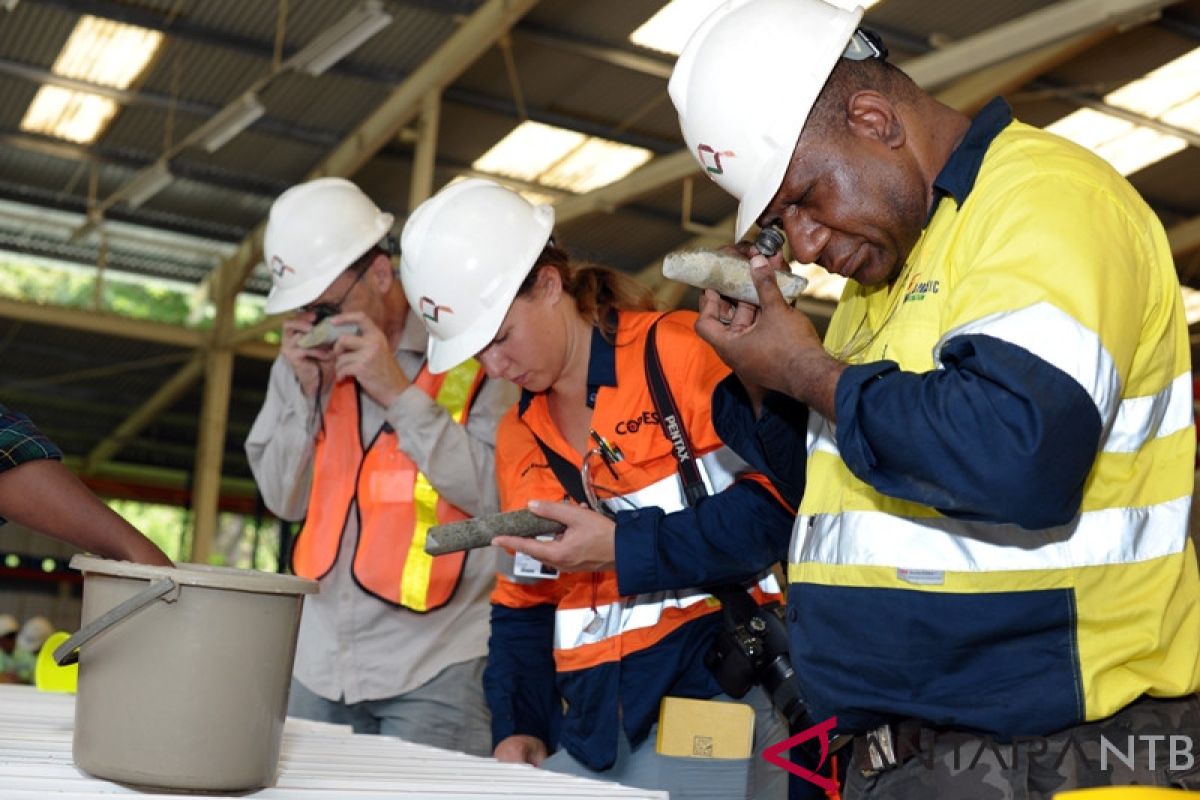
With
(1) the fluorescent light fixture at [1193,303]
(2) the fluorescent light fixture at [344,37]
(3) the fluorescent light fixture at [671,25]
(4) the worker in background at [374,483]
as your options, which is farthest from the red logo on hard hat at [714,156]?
(1) the fluorescent light fixture at [1193,303]

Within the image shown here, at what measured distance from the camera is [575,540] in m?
2.81

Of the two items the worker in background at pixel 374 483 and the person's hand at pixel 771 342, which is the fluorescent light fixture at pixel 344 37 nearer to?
the worker in background at pixel 374 483

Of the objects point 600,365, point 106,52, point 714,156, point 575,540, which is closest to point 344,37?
point 106,52

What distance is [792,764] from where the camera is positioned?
2.60m

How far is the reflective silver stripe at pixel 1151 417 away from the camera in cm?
190

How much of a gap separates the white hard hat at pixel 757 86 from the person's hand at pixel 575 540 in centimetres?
84

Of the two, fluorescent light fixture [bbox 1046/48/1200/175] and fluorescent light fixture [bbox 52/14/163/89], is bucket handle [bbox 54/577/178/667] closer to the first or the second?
fluorescent light fixture [bbox 52/14/163/89]

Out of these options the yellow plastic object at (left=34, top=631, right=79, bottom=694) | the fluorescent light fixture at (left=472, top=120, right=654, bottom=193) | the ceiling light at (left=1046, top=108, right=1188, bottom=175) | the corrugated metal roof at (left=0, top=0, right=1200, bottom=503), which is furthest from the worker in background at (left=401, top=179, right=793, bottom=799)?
the ceiling light at (left=1046, top=108, right=1188, bottom=175)

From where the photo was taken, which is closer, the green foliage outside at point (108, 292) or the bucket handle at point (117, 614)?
the bucket handle at point (117, 614)

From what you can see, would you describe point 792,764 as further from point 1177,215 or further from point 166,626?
point 1177,215

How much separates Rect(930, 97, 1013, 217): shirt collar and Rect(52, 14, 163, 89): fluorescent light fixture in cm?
879

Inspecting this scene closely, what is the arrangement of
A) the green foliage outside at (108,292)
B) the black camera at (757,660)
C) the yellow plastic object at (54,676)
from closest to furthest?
the black camera at (757,660), the yellow plastic object at (54,676), the green foliage outside at (108,292)

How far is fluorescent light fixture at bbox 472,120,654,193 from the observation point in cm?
1157

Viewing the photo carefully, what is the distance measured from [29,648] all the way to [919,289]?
6.47 metres
